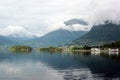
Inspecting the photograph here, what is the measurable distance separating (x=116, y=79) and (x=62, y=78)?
1790 centimetres

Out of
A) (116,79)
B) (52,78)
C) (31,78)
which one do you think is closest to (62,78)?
(52,78)

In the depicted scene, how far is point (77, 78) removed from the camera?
9400 centimetres

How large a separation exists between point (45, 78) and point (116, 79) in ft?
77.5

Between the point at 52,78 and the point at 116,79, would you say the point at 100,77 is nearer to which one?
the point at 116,79

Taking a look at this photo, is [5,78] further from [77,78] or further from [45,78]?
[77,78]

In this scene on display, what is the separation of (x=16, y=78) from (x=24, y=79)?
176 inches

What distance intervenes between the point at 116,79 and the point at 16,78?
1317 inches

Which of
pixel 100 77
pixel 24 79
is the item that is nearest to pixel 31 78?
pixel 24 79

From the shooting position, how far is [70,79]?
92.7 m

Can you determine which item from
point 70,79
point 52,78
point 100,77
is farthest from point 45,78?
point 100,77

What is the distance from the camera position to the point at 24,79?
307 feet

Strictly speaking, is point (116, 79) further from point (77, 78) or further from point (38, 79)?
point (38, 79)

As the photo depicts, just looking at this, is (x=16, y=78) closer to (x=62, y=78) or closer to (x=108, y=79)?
(x=62, y=78)

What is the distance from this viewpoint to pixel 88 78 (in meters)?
94.6
